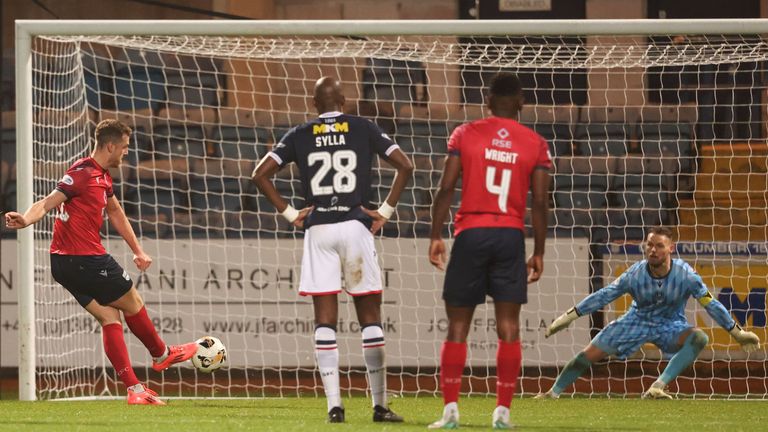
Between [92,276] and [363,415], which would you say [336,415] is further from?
[92,276]

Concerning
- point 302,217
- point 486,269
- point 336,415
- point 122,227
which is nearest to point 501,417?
point 486,269

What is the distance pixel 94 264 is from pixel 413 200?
4514 millimetres

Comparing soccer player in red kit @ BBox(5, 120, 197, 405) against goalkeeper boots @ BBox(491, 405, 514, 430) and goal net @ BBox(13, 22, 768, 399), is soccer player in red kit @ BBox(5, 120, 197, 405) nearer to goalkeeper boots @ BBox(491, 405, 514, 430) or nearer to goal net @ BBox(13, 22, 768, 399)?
goal net @ BBox(13, 22, 768, 399)

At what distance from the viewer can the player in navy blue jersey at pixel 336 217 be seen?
5531 mm

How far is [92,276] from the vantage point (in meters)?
6.84

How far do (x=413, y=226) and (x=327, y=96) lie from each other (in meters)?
4.94

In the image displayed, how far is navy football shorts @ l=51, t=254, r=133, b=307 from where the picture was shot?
6.84 metres

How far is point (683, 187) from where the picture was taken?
11023 millimetres

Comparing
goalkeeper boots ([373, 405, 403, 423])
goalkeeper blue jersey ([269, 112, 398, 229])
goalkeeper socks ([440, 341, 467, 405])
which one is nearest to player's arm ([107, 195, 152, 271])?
goalkeeper blue jersey ([269, 112, 398, 229])

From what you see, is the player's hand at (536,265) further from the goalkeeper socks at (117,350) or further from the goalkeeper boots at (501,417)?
the goalkeeper socks at (117,350)

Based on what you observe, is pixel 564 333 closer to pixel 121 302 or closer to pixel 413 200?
pixel 413 200

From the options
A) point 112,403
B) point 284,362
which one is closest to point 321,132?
point 112,403

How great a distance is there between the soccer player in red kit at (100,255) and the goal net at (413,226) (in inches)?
76.7

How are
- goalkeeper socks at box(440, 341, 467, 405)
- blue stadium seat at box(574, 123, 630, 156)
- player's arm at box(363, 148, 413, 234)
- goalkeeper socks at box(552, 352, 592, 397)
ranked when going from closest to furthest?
goalkeeper socks at box(440, 341, 467, 405)
player's arm at box(363, 148, 413, 234)
goalkeeper socks at box(552, 352, 592, 397)
blue stadium seat at box(574, 123, 630, 156)
